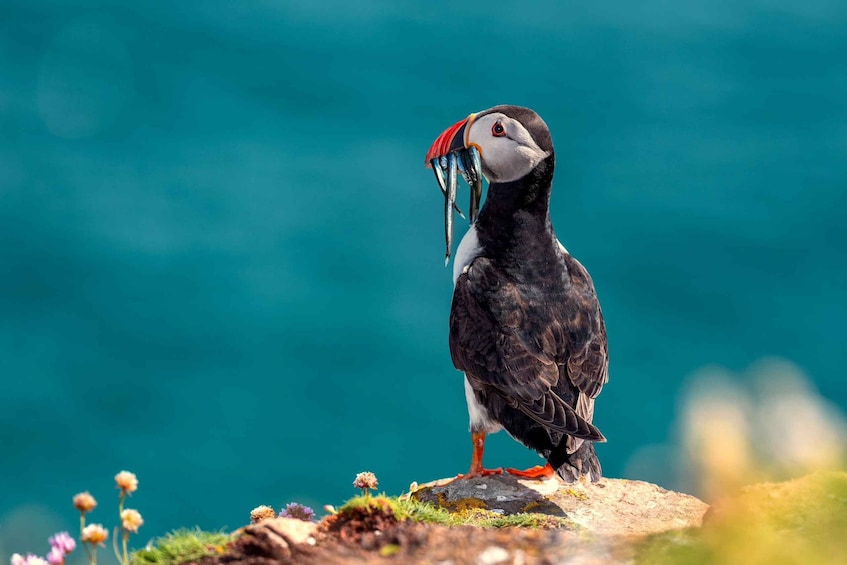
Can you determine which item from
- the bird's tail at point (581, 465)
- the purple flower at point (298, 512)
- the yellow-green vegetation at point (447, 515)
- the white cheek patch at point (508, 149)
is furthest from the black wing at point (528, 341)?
the purple flower at point (298, 512)

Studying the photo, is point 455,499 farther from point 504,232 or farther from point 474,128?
point 474,128

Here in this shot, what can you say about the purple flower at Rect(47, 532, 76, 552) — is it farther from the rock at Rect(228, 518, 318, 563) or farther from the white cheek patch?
the white cheek patch

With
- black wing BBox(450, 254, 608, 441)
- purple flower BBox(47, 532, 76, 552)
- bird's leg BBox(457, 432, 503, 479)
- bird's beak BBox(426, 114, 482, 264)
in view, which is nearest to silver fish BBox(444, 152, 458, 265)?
bird's beak BBox(426, 114, 482, 264)

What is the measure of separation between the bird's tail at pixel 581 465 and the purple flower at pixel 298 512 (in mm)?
2161

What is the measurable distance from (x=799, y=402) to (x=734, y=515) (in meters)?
0.64

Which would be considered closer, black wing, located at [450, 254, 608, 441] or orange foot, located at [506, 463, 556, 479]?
black wing, located at [450, 254, 608, 441]

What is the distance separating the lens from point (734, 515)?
2967 millimetres

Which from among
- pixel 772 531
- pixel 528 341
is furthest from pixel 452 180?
pixel 772 531

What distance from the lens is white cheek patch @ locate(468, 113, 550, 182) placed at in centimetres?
800

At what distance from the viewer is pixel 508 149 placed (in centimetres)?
802

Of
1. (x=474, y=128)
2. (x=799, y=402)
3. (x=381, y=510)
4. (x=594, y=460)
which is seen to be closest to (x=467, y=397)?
(x=594, y=460)

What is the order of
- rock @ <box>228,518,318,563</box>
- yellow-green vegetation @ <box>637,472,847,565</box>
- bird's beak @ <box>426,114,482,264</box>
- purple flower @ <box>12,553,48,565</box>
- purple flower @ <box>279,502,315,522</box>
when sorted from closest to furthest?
yellow-green vegetation @ <box>637,472,847,565</box>, rock @ <box>228,518,318,563</box>, purple flower @ <box>12,553,48,565</box>, purple flower @ <box>279,502,315,522</box>, bird's beak @ <box>426,114,482,264</box>

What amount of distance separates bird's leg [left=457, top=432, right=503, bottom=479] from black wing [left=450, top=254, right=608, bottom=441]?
0.41 m

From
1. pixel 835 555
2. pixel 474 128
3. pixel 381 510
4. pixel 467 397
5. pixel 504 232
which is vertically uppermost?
pixel 474 128
